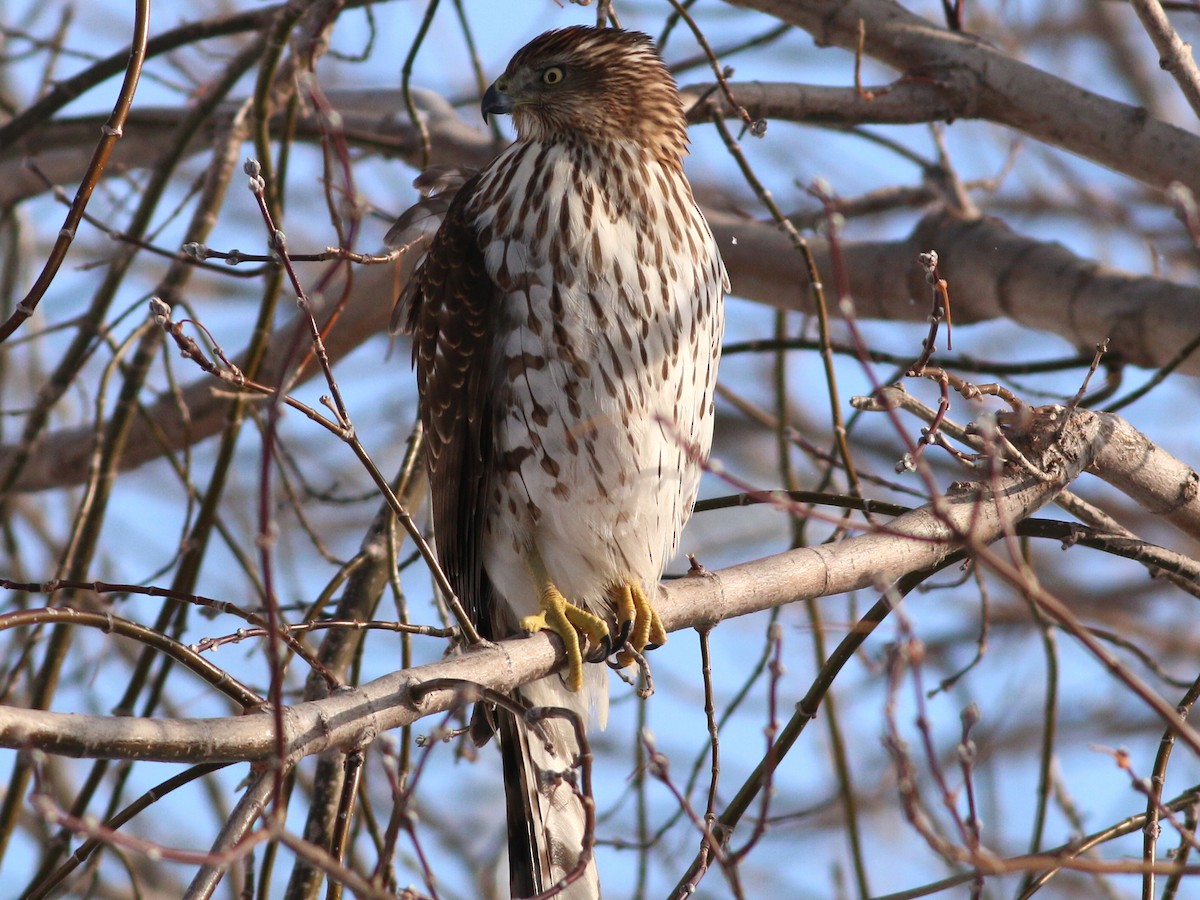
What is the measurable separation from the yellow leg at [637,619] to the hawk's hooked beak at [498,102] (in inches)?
52.9

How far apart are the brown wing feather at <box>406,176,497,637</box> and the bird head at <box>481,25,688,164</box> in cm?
31

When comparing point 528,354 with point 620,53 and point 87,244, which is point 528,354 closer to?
point 620,53

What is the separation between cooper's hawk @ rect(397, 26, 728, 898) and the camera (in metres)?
3.46

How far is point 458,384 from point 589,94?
0.90m

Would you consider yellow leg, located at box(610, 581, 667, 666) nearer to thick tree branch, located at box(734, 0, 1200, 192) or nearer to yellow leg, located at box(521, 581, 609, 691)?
yellow leg, located at box(521, 581, 609, 691)

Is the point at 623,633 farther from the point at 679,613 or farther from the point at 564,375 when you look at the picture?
the point at 564,375

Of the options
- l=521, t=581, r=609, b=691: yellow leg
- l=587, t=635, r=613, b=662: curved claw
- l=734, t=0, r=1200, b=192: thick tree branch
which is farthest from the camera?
l=734, t=0, r=1200, b=192: thick tree branch

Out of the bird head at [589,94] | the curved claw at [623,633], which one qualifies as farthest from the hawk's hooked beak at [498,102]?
the curved claw at [623,633]

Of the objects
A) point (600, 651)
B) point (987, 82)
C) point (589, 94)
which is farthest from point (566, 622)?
point (987, 82)

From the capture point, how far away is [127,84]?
235 centimetres

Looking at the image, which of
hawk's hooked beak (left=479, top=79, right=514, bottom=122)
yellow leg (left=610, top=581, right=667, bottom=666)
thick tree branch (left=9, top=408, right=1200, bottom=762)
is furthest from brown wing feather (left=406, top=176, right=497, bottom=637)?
thick tree branch (left=9, top=408, right=1200, bottom=762)

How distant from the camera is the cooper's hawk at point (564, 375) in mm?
3459

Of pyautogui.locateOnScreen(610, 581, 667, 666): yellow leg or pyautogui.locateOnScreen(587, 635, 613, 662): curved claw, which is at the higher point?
pyautogui.locateOnScreen(610, 581, 667, 666): yellow leg

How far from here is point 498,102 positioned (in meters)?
3.90
